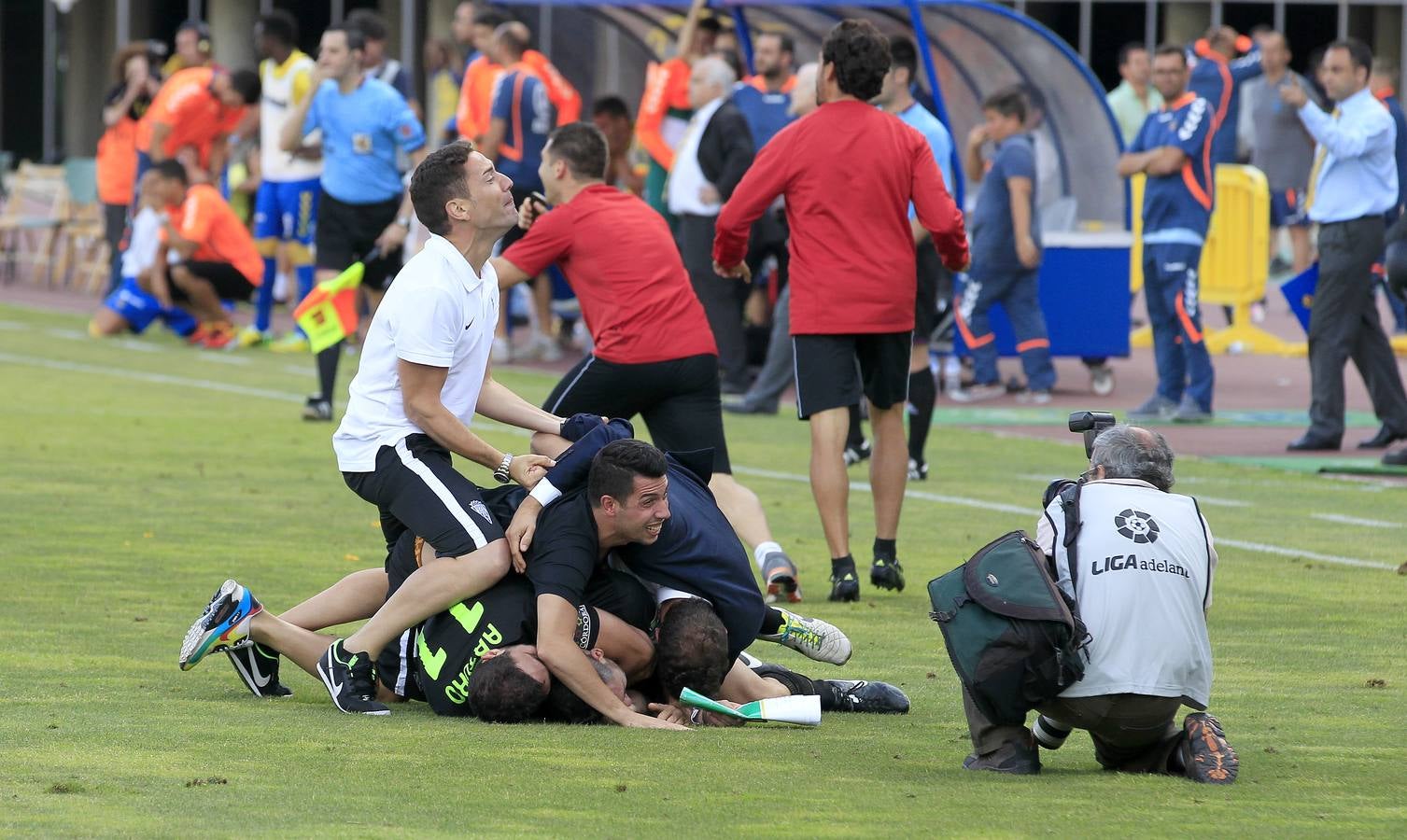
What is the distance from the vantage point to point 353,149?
15.7 metres

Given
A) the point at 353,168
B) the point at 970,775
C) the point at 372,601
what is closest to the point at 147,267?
the point at 353,168

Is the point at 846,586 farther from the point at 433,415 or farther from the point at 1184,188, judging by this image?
the point at 1184,188

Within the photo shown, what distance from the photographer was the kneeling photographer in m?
5.36

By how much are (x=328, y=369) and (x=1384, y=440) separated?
644 cm

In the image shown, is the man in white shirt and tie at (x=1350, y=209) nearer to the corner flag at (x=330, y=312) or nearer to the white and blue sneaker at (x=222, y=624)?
the corner flag at (x=330, y=312)

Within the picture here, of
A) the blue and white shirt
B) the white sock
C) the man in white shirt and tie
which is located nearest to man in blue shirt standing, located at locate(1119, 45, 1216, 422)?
the blue and white shirt

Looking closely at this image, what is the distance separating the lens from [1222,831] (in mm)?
Result: 4855

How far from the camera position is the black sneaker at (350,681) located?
20.6 ft

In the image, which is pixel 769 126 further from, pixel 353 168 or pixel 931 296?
pixel 931 296

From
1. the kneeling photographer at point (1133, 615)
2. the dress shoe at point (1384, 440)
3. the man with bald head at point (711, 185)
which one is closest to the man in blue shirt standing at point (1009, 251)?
the man with bald head at point (711, 185)

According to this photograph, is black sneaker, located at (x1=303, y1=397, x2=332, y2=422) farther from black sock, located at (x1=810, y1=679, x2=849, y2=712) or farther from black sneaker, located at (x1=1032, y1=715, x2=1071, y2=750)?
black sneaker, located at (x1=1032, y1=715, x2=1071, y2=750)

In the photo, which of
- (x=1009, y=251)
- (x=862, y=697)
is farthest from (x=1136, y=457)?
(x=1009, y=251)

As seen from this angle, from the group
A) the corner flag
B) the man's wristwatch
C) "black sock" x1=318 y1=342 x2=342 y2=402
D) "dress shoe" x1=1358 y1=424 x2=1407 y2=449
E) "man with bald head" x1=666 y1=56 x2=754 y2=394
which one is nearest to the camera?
the man's wristwatch

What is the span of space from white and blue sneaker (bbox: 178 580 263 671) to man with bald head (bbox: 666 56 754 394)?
8313mm
